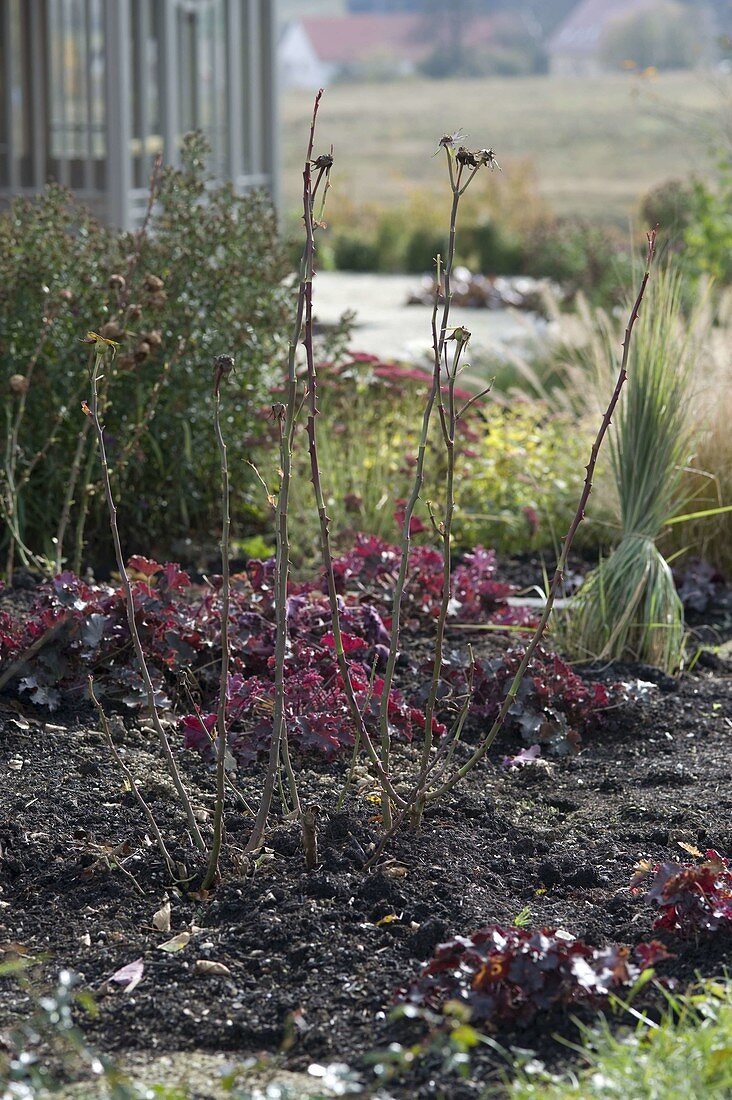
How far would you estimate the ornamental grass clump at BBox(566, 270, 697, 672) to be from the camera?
4.18m

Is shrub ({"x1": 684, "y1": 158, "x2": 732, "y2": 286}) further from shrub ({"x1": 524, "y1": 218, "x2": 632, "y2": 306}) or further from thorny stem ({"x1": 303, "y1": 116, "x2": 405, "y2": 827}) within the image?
thorny stem ({"x1": 303, "y1": 116, "x2": 405, "y2": 827})

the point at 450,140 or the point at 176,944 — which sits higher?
the point at 450,140

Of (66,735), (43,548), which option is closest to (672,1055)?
(66,735)

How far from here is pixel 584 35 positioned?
77188mm

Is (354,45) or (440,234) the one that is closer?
(440,234)

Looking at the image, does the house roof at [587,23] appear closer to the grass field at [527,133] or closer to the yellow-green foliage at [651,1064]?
the grass field at [527,133]

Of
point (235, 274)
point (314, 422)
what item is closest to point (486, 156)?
point (314, 422)

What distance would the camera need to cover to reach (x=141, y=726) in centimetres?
343

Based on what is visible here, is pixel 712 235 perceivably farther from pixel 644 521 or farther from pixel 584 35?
pixel 584 35

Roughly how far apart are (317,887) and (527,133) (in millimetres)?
51746

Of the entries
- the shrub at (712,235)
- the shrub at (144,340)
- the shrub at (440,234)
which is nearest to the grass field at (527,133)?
the shrub at (440,234)

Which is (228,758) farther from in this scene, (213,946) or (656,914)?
(656,914)

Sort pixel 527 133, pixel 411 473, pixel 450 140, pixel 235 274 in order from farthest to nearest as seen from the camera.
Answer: pixel 527 133, pixel 411 473, pixel 235 274, pixel 450 140

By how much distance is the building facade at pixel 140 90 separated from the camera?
973cm
